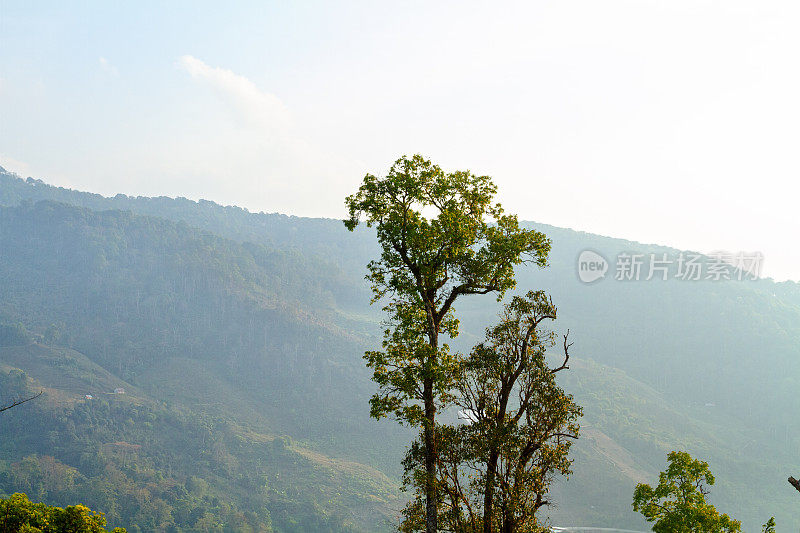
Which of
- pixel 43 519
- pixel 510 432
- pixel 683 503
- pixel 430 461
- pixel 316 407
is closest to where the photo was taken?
pixel 510 432

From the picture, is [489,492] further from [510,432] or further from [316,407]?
[316,407]

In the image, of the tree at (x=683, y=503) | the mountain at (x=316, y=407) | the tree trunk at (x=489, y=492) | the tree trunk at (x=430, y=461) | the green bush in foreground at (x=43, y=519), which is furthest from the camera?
the mountain at (x=316, y=407)

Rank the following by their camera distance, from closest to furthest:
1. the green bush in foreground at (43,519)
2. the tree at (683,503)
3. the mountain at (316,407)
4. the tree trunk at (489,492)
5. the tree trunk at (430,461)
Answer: the tree trunk at (489,492), the tree trunk at (430,461), the tree at (683,503), the green bush in foreground at (43,519), the mountain at (316,407)

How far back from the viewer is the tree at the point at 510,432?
11203mm

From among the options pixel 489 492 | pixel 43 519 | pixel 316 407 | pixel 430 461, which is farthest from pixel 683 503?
pixel 316 407

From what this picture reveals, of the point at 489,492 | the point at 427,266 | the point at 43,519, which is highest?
the point at 427,266

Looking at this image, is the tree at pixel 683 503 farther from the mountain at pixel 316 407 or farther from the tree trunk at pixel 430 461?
the mountain at pixel 316 407

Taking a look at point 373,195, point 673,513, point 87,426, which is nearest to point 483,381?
point 373,195

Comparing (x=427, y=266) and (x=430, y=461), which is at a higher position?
(x=427, y=266)

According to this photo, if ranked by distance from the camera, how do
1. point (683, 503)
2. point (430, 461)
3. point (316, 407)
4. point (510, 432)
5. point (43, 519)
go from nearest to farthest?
point (510, 432)
point (430, 461)
point (683, 503)
point (43, 519)
point (316, 407)

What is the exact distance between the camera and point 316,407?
15400 cm

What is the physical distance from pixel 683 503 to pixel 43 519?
58.9 feet

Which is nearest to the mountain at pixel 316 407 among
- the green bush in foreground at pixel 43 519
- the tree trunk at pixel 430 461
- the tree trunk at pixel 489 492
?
the green bush in foreground at pixel 43 519

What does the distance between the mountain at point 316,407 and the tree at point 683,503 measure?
293ft
